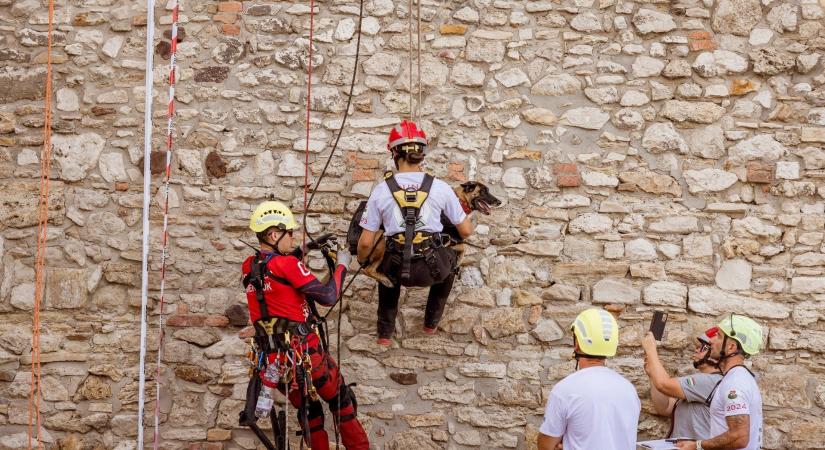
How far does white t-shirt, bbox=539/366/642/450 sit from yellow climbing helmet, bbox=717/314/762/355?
4.96 feet

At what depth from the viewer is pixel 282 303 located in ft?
19.7

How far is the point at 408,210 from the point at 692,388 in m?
2.05

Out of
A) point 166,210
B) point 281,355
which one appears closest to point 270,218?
point 281,355

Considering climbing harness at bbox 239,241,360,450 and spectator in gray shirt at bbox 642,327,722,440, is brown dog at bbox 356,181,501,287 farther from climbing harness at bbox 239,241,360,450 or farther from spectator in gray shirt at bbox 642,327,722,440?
spectator in gray shirt at bbox 642,327,722,440

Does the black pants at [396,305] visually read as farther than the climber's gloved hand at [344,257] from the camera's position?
Yes


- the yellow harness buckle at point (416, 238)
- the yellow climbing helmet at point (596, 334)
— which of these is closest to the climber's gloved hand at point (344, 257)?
the yellow harness buckle at point (416, 238)

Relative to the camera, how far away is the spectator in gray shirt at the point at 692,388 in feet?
19.8

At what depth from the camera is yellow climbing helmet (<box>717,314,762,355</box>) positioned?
5.97m

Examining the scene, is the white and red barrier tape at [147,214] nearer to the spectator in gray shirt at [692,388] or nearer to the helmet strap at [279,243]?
the helmet strap at [279,243]

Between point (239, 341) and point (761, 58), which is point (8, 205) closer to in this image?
point (239, 341)

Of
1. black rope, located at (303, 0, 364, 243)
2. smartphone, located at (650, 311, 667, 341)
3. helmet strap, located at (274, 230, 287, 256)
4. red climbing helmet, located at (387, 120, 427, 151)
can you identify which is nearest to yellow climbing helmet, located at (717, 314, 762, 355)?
smartphone, located at (650, 311, 667, 341)

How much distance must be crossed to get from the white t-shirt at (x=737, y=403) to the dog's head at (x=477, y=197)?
70.4 inches

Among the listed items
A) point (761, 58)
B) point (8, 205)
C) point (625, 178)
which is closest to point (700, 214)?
point (625, 178)

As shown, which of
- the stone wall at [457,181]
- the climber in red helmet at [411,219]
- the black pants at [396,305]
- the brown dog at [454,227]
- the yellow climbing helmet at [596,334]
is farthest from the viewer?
the stone wall at [457,181]
